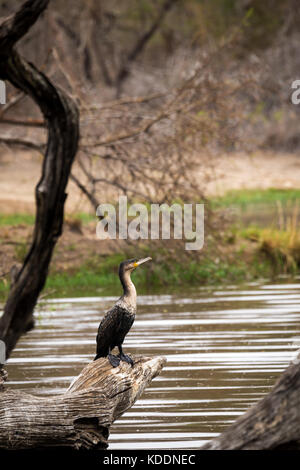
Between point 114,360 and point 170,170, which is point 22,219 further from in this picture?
point 114,360

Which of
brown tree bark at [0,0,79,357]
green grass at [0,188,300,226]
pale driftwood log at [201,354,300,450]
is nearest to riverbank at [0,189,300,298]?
green grass at [0,188,300,226]

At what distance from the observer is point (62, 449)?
5.86 metres

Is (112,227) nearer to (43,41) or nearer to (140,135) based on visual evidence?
(140,135)

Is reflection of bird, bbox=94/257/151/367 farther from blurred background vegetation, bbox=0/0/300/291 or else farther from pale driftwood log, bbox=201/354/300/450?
blurred background vegetation, bbox=0/0/300/291

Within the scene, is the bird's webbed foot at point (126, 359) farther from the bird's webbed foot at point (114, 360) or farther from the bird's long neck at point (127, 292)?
the bird's long neck at point (127, 292)

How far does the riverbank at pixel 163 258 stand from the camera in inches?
515

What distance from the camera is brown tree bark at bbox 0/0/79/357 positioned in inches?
310

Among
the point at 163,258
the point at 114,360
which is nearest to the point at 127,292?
the point at 114,360

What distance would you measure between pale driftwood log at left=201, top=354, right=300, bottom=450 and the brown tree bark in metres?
3.85

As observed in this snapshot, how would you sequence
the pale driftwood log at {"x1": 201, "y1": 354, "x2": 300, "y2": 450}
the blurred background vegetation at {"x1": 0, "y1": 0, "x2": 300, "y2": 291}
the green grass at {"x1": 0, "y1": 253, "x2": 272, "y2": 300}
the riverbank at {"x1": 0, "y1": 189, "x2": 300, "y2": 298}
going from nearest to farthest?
the pale driftwood log at {"x1": 201, "y1": 354, "x2": 300, "y2": 450}, the blurred background vegetation at {"x1": 0, "y1": 0, "x2": 300, "y2": 291}, the riverbank at {"x1": 0, "y1": 189, "x2": 300, "y2": 298}, the green grass at {"x1": 0, "y1": 253, "x2": 272, "y2": 300}

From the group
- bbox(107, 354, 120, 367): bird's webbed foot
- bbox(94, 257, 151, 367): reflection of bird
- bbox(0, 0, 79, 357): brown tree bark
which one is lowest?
bbox(107, 354, 120, 367): bird's webbed foot

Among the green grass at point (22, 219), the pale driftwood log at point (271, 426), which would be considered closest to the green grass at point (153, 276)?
the green grass at point (22, 219)

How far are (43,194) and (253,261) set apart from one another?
23.9ft
